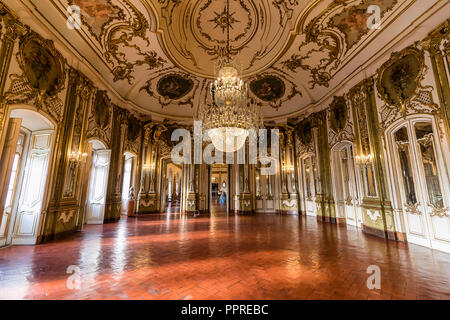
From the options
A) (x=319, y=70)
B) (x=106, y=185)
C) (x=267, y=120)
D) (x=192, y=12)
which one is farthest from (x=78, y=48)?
(x=267, y=120)

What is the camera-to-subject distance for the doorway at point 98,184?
663 centimetres

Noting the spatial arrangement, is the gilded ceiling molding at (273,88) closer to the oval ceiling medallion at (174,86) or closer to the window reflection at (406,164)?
the oval ceiling medallion at (174,86)

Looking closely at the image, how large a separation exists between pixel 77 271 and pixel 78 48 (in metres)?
5.59

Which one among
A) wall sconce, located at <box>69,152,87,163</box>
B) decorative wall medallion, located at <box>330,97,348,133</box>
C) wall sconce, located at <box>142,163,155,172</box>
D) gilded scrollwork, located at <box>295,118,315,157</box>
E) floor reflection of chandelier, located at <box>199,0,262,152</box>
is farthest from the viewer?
wall sconce, located at <box>142,163,155,172</box>

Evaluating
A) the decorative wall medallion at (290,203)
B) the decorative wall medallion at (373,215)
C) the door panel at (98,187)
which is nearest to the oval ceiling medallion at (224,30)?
the door panel at (98,187)

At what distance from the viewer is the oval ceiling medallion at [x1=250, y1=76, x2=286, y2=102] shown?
8.58m

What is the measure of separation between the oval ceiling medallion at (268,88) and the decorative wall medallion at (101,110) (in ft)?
19.9

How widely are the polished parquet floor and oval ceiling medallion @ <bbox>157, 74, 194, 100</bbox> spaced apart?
6.70m

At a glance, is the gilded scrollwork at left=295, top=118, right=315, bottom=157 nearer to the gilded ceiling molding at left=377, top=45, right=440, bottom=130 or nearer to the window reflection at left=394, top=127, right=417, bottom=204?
the gilded ceiling molding at left=377, top=45, right=440, bottom=130

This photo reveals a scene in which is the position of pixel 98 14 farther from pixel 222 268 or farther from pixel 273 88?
pixel 273 88

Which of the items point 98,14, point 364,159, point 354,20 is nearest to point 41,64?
point 98,14

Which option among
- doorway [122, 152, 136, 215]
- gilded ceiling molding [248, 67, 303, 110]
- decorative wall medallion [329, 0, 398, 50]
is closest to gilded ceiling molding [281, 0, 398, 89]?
decorative wall medallion [329, 0, 398, 50]

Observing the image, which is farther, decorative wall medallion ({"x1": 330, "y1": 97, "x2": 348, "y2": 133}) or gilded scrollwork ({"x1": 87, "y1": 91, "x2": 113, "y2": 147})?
decorative wall medallion ({"x1": 330, "y1": 97, "x2": 348, "y2": 133})

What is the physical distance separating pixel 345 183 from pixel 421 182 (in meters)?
2.76
